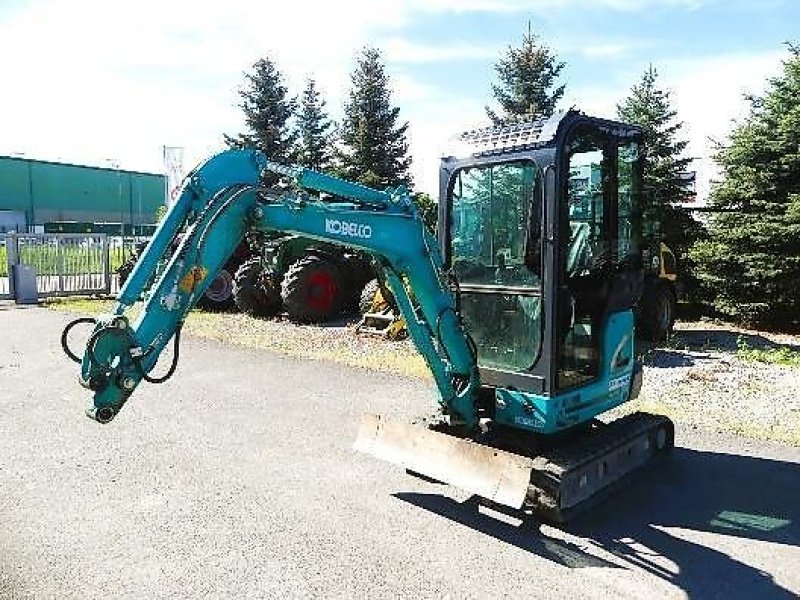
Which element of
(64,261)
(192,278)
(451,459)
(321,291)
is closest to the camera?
(192,278)

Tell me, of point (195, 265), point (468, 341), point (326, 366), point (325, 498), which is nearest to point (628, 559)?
point (468, 341)

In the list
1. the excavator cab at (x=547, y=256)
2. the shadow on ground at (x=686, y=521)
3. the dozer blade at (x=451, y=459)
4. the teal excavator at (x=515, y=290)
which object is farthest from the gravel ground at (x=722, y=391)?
the dozer blade at (x=451, y=459)

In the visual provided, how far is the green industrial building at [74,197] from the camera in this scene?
2279 inches

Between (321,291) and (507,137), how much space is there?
31.1 feet

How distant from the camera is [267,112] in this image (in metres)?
27.3

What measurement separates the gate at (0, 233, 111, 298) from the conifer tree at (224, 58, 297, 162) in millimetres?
8184

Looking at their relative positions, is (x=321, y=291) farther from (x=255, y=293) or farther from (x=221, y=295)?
(x=221, y=295)

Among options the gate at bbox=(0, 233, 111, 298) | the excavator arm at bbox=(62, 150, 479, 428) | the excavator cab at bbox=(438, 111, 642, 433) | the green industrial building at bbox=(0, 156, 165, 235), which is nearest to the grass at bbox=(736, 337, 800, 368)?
the excavator cab at bbox=(438, 111, 642, 433)

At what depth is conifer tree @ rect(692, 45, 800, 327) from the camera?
44.2 ft

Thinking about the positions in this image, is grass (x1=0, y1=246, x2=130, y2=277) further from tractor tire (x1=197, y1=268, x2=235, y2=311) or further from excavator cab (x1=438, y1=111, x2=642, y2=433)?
excavator cab (x1=438, y1=111, x2=642, y2=433)

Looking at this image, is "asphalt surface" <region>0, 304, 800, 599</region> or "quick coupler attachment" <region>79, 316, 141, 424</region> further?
"asphalt surface" <region>0, 304, 800, 599</region>

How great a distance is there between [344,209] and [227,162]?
85 cm

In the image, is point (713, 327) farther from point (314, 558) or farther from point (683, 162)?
point (314, 558)

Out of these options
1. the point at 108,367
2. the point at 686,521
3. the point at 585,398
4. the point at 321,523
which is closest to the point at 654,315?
the point at 585,398
